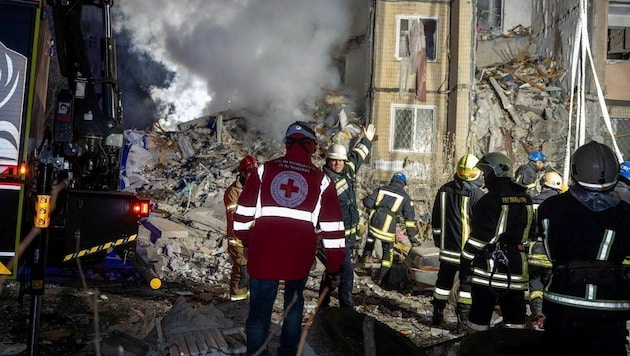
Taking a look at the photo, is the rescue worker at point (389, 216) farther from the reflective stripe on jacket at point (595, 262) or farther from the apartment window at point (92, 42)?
the reflective stripe on jacket at point (595, 262)

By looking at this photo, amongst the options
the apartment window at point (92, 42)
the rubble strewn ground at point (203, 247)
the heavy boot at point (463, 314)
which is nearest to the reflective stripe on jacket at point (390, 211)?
the rubble strewn ground at point (203, 247)

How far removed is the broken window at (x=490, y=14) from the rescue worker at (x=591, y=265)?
1936 centimetres

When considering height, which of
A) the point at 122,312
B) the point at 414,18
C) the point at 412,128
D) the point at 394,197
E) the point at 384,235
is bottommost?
the point at 122,312

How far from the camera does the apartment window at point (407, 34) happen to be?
17.4 m

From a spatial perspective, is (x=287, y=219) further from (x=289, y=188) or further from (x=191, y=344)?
(x=191, y=344)

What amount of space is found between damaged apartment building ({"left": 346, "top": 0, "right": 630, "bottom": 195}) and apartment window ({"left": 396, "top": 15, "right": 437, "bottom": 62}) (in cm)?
3

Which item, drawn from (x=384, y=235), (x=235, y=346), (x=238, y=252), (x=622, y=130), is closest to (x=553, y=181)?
(x=384, y=235)

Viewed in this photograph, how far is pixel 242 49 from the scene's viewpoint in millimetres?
20125

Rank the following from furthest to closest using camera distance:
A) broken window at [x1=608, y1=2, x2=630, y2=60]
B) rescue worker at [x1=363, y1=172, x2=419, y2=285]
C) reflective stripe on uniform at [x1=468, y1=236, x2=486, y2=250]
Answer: broken window at [x1=608, y1=2, x2=630, y2=60] < rescue worker at [x1=363, y1=172, x2=419, y2=285] < reflective stripe on uniform at [x1=468, y1=236, x2=486, y2=250]

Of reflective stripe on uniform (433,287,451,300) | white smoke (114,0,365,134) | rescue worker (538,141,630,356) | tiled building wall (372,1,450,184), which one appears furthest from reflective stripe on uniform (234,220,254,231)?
white smoke (114,0,365,134)

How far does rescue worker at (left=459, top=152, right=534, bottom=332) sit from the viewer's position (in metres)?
4.82

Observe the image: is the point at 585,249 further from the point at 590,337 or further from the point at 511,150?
the point at 511,150

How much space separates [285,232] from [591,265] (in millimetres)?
1822

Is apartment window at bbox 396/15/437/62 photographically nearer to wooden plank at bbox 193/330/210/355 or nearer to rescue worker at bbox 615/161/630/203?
rescue worker at bbox 615/161/630/203
